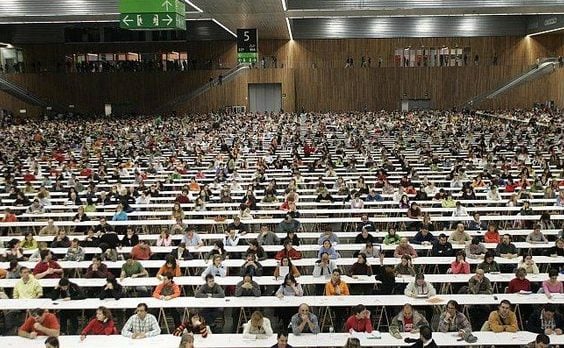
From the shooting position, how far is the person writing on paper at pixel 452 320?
838cm

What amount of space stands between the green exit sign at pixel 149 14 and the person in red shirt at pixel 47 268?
11213 millimetres

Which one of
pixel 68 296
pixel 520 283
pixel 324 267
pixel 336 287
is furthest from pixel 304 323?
pixel 68 296

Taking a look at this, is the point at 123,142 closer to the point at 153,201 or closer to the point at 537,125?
the point at 153,201

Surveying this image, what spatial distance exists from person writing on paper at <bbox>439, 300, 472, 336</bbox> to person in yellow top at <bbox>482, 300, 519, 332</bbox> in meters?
0.32

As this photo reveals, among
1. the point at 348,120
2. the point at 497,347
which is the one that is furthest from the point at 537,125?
the point at 497,347

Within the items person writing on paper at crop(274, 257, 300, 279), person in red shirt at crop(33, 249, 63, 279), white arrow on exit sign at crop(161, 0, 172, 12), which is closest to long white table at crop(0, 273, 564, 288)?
person writing on paper at crop(274, 257, 300, 279)

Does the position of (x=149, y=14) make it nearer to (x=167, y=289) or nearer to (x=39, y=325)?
(x=167, y=289)

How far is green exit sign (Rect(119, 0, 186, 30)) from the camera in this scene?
20453 millimetres

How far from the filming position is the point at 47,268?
11133 millimetres

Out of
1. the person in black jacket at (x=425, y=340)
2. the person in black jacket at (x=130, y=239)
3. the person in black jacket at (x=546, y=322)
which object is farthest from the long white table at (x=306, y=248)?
the person in black jacket at (x=425, y=340)

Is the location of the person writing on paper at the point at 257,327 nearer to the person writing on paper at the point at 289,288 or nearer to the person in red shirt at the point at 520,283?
the person writing on paper at the point at 289,288

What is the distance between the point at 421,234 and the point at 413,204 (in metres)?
2.48

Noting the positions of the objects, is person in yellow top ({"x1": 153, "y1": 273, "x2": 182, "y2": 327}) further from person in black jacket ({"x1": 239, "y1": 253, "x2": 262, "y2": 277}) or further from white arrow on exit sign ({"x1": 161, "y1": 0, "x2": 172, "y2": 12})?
white arrow on exit sign ({"x1": 161, "y1": 0, "x2": 172, "y2": 12})

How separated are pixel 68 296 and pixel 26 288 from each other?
0.80 m
